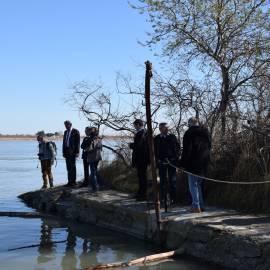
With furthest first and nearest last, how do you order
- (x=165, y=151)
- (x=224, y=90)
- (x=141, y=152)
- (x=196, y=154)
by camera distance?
(x=224, y=90) → (x=141, y=152) → (x=165, y=151) → (x=196, y=154)

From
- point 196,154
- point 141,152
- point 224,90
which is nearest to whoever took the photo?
point 196,154

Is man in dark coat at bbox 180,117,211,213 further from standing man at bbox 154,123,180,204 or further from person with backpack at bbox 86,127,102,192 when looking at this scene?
person with backpack at bbox 86,127,102,192

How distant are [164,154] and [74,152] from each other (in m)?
4.25

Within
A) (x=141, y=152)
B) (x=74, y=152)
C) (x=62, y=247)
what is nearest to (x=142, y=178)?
(x=141, y=152)

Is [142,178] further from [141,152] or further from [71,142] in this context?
[71,142]

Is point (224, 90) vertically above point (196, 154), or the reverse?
point (224, 90)

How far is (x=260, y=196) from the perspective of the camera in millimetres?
9773

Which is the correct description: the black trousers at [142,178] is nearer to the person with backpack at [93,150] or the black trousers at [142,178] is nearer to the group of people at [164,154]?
the group of people at [164,154]

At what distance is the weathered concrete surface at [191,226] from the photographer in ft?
24.7

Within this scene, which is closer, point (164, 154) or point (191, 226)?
point (191, 226)

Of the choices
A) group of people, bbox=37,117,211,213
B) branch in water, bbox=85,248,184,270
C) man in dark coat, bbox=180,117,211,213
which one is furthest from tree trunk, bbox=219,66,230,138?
branch in water, bbox=85,248,184,270

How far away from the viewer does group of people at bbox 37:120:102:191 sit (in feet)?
43.3

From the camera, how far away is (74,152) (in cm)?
1410

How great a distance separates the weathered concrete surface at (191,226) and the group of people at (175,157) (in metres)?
0.42
